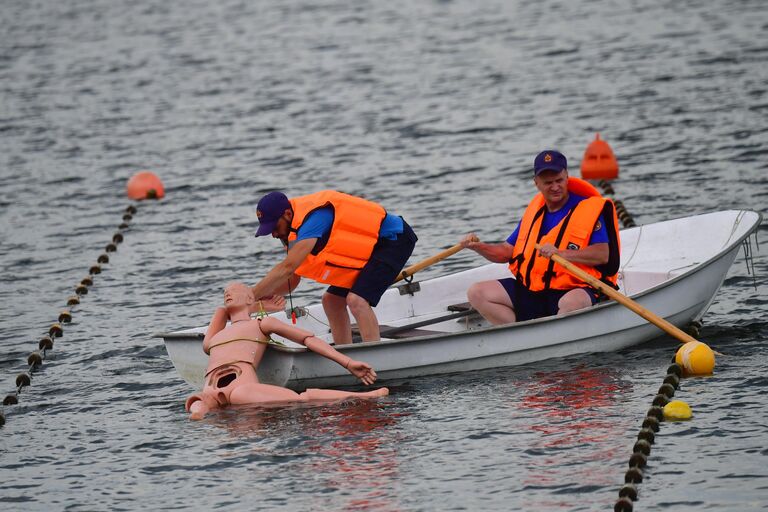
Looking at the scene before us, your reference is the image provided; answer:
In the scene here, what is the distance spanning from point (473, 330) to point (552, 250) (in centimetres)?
101

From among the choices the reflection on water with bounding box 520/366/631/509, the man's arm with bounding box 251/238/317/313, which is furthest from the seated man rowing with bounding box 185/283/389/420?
the reflection on water with bounding box 520/366/631/509

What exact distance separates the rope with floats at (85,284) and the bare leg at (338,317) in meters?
3.08

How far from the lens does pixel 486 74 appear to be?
31578 mm

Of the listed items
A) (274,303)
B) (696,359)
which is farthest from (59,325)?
(696,359)

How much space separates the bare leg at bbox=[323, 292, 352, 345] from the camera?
13328 mm

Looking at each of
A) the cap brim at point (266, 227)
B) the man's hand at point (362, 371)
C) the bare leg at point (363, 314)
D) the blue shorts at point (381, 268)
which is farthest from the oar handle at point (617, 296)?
the cap brim at point (266, 227)

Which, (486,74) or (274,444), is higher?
(486,74)

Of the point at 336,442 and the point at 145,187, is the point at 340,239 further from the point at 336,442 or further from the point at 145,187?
the point at 145,187

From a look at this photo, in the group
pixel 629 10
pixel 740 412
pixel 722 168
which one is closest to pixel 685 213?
pixel 722 168

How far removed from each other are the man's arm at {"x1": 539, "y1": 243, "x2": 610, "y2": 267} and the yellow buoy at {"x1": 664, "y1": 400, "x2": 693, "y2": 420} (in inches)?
70.5

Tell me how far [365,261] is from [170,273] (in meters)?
5.78

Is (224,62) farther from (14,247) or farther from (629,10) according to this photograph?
(14,247)

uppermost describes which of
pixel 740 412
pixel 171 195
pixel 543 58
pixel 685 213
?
pixel 543 58

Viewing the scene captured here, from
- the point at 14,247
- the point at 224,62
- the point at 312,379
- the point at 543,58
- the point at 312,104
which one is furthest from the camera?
the point at 224,62
